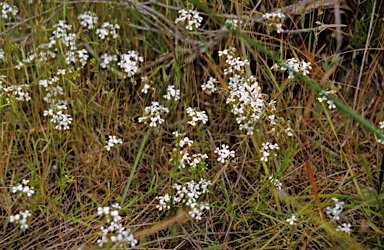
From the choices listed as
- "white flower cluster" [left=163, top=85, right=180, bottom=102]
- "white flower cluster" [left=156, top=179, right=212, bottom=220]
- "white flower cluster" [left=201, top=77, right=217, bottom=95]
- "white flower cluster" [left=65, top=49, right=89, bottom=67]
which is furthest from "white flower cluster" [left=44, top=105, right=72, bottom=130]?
"white flower cluster" [left=201, top=77, right=217, bottom=95]

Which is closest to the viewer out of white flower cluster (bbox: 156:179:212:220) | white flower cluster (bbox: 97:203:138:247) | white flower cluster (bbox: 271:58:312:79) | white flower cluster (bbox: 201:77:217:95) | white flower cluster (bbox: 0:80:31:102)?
white flower cluster (bbox: 97:203:138:247)

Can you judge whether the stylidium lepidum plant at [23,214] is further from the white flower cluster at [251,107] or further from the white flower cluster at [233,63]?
the white flower cluster at [233,63]

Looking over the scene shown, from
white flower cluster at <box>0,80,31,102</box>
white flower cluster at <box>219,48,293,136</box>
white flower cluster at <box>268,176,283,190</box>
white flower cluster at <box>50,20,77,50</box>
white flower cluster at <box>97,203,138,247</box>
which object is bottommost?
white flower cluster at <box>268,176,283,190</box>

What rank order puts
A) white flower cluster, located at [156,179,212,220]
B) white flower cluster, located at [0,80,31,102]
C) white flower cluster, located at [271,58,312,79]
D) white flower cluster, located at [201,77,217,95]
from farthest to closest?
white flower cluster, located at [201,77,217,95] → white flower cluster, located at [0,80,31,102] → white flower cluster, located at [271,58,312,79] → white flower cluster, located at [156,179,212,220]

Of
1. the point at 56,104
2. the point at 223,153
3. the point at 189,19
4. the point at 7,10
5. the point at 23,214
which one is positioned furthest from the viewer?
the point at 7,10

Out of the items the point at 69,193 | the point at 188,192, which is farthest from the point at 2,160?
the point at 188,192

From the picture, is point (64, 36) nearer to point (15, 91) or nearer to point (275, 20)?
point (15, 91)

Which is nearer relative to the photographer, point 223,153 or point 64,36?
point 223,153

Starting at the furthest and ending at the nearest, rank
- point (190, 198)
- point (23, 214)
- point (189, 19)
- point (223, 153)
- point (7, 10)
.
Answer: point (7, 10), point (189, 19), point (223, 153), point (190, 198), point (23, 214)

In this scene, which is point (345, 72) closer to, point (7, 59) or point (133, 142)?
point (133, 142)

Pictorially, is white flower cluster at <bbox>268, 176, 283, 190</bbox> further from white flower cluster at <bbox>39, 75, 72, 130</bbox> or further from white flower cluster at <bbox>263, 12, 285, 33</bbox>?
white flower cluster at <bbox>39, 75, 72, 130</bbox>

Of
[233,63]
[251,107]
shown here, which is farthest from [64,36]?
[251,107]
